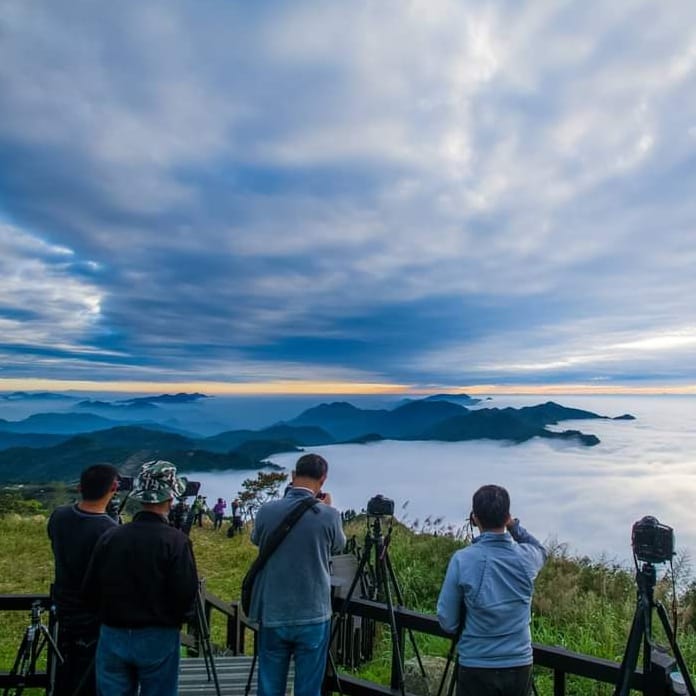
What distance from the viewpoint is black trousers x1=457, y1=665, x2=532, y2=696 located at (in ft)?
9.43

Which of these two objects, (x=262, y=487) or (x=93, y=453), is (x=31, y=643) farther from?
(x=93, y=453)

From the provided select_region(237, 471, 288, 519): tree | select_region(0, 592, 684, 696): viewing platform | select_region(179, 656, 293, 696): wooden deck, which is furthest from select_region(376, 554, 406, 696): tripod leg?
select_region(237, 471, 288, 519): tree

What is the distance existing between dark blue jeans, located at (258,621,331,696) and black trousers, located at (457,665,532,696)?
1.02m

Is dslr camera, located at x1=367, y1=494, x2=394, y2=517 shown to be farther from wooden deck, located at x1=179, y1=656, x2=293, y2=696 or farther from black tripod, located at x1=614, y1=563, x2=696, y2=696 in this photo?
wooden deck, located at x1=179, y1=656, x2=293, y2=696

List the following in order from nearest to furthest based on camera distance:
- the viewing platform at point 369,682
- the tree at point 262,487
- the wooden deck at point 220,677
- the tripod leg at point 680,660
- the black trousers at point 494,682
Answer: the tripod leg at point 680,660
the black trousers at point 494,682
the viewing platform at point 369,682
the wooden deck at point 220,677
the tree at point 262,487

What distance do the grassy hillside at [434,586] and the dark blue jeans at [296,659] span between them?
3.43m

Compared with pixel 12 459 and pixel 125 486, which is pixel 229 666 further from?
pixel 12 459

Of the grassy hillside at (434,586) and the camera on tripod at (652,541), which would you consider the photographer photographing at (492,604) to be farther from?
the grassy hillside at (434,586)

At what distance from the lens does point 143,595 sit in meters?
2.93

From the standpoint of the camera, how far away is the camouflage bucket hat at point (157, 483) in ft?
10.1

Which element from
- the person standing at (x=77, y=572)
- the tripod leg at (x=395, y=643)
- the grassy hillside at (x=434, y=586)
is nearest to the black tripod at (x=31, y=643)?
the person standing at (x=77, y=572)

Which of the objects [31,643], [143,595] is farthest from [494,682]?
[31,643]

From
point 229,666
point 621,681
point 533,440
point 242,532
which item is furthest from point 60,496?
point 533,440

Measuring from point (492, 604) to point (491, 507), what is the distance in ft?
1.76
